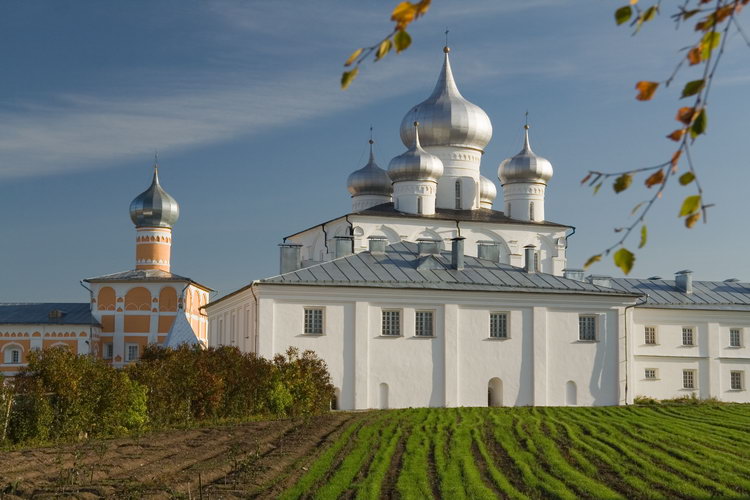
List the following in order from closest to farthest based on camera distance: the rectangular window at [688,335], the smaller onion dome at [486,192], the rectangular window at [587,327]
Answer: the rectangular window at [587,327] < the rectangular window at [688,335] < the smaller onion dome at [486,192]

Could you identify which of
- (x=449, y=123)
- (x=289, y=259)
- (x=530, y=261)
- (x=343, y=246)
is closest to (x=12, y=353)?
(x=449, y=123)

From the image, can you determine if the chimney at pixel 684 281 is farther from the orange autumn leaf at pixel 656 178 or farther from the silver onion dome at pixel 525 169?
the orange autumn leaf at pixel 656 178

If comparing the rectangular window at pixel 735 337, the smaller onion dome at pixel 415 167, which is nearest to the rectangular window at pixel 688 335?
the rectangular window at pixel 735 337

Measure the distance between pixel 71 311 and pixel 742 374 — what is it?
36336 mm

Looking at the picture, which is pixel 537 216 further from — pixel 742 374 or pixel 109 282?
pixel 109 282

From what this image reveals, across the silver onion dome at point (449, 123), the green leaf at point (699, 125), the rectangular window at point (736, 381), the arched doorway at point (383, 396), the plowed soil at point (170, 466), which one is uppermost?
the silver onion dome at point (449, 123)

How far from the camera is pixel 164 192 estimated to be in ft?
209

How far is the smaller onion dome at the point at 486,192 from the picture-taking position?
166ft

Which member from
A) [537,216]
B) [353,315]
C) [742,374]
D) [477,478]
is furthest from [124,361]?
[477,478]

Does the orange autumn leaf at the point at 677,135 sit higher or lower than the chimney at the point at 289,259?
lower

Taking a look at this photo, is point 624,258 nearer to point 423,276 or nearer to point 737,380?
point 423,276

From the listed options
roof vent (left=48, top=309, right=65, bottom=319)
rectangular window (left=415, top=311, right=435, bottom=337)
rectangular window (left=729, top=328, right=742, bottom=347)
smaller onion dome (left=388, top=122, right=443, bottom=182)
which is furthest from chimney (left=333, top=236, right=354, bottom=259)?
roof vent (left=48, top=309, right=65, bottom=319)

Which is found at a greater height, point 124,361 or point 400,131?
point 400,131

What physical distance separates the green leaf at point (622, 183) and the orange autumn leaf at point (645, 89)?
0.31 meters
